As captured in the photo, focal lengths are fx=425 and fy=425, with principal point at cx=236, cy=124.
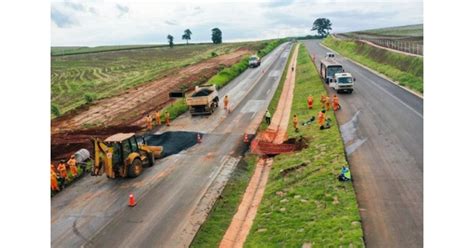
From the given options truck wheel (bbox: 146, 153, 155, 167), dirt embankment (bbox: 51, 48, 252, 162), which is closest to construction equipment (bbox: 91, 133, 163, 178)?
truck wheel (bbox: 146, 153, 155, 167)

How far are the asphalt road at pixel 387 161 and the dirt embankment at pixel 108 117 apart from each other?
18.3 m

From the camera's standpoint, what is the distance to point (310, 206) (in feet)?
58.0

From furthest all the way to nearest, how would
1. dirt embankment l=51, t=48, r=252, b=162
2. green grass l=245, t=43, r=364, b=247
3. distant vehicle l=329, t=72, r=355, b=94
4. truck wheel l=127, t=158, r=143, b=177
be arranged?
distant vehicle l=329, t=72, r=355, b=94
dirt embankment l=51, t=48, r=252, b=162
truck wheel l=127, t=158, r=143, b=177
green grass l=245, t=43, r=364, b=247

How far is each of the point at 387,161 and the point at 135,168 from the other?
13516 mm

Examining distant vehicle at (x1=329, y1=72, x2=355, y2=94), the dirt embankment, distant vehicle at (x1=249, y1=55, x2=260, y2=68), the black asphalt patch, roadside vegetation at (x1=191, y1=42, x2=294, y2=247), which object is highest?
distant vehicle at (x1=249, y1=55, x2=260, y2=68)

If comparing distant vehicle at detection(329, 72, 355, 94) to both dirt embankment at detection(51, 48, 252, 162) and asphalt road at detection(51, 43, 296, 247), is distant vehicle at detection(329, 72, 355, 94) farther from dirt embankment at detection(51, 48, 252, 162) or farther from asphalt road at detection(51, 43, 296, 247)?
dirt embankment at detection(51, 48, 252, 162)

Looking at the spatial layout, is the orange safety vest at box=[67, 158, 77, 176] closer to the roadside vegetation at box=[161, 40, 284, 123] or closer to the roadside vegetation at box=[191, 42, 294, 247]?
the roadside vegetation at box=[191, 42, 294, 247]

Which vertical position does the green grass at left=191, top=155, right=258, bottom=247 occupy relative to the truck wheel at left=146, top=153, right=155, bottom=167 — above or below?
below

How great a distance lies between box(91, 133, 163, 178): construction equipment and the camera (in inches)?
885

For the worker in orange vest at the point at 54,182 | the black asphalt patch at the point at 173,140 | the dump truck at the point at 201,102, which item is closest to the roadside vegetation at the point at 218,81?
the dump truck at the point at 201,102

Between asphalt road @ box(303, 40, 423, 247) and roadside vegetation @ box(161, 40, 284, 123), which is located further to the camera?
roadside vegetation @ box(161, 40, 284, 123)

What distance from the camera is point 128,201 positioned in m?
20.3

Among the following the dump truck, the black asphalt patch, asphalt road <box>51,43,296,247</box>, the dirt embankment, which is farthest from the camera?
the dump truck

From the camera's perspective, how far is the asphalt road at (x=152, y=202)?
16.9 m
